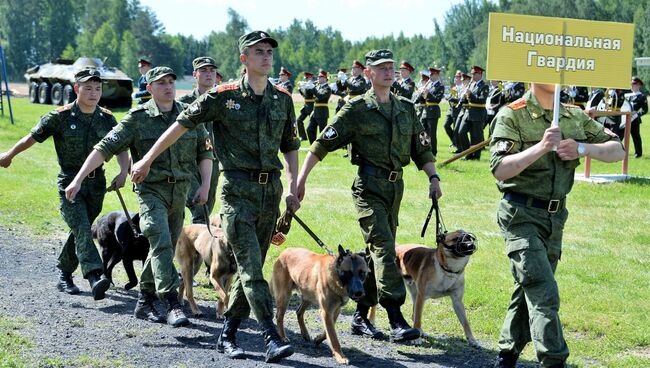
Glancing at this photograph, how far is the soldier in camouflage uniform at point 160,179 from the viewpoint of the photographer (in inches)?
295

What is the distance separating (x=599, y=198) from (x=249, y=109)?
10189 millimetres

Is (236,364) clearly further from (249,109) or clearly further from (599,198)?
(599,198)

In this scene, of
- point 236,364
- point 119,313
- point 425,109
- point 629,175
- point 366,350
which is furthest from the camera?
point 425,109

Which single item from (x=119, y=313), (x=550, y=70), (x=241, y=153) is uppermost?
(x=550, y=70)

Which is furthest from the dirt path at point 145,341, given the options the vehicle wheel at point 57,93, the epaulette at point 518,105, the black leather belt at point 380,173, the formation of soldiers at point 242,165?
the vehicle wheel at point 57,93

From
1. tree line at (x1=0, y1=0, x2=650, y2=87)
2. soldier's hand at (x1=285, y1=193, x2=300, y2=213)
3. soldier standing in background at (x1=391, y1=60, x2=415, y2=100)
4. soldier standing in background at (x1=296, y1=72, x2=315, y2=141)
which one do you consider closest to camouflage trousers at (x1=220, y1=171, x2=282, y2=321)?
soldier's hand at (x1=285, y1=193, x2=300, y2=213)

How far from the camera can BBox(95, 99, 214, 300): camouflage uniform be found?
7483 mm

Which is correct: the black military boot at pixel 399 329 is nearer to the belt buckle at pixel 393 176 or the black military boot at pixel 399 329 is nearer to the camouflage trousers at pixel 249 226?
the belt buckle at pixel 393 176

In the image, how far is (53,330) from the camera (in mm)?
7293

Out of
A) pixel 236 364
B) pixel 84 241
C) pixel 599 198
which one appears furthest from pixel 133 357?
pixel 599 198

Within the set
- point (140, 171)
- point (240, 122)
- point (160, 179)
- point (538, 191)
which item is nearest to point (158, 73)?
point (160, 179)

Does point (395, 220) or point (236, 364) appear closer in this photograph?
point (236, 364)

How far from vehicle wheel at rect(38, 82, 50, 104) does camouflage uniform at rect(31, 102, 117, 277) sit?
3770 cm

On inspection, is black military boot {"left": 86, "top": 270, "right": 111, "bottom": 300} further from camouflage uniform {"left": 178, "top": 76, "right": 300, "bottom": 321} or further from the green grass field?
camouflage uniform {"left": 178, "top": 76, "right": 300, "bottom": 321}
